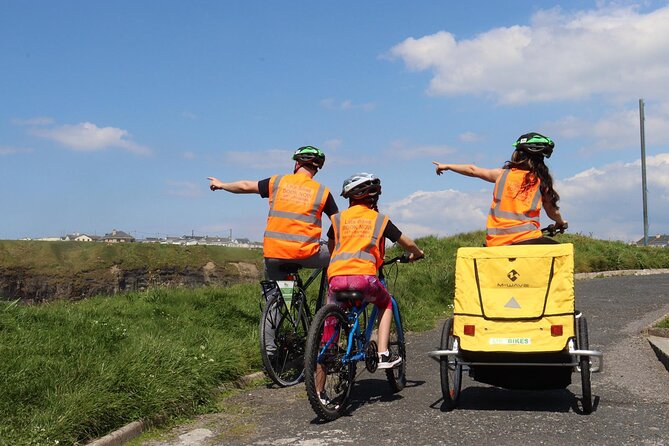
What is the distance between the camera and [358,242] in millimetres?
5781

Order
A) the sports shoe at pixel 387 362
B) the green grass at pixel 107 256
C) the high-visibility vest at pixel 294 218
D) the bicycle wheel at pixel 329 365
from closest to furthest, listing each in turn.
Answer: the bicycle wheel at pixel 329 365, the sports shoe at pixel 387 362, the high-visibility vest at pixel 294 218, the green grass at pixel 107 256

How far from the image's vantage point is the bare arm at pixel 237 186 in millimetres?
7152

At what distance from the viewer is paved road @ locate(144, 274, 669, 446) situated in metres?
4.84

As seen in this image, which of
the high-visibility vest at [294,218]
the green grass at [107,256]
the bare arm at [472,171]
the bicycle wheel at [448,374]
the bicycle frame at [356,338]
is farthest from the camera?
the green grass at [107,256]

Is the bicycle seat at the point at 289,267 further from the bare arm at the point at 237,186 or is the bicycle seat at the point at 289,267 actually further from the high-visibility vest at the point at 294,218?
the bare arm at the point at 237,186

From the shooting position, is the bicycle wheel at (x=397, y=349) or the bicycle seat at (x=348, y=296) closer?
the bicycle seat at (x=348, y=296)

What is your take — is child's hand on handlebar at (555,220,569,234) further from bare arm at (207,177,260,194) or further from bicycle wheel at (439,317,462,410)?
bare arm at (207,177,260,194)

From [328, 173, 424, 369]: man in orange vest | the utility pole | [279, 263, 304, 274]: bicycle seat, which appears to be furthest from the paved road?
the utility pole

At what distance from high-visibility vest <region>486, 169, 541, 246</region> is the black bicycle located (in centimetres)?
198

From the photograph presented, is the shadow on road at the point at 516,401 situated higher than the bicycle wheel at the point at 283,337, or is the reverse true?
the bicycle wheel at the point at 283,337

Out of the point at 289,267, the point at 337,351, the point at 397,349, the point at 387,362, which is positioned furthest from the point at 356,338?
the point at 289,267

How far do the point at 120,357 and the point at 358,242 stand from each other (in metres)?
2.34

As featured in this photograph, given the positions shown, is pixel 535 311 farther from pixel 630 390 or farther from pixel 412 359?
pixel 412 359

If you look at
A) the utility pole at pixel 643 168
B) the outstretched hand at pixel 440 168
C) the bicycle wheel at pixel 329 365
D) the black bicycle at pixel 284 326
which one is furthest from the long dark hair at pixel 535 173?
the utility pole at pixel 643 168
